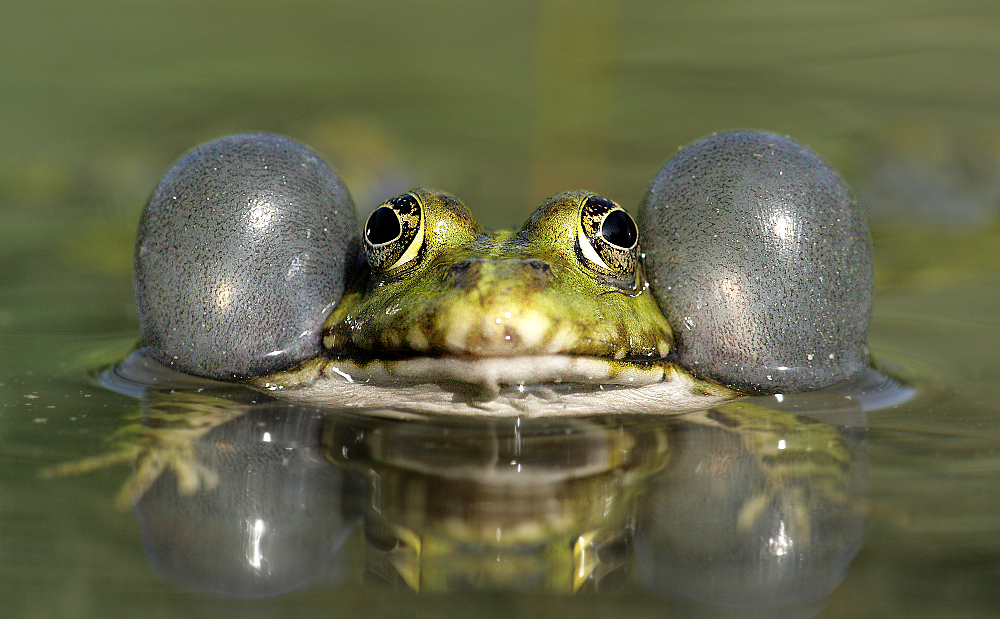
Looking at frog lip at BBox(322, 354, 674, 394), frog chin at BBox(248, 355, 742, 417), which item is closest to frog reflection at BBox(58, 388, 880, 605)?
frog chin at BBox(248, 355, 742, 417)

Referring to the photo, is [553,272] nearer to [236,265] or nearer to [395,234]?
[395,234]

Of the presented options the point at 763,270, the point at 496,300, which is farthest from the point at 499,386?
the point at 763,270

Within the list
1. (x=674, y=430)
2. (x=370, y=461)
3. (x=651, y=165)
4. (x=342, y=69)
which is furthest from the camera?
(x=342, y=69)

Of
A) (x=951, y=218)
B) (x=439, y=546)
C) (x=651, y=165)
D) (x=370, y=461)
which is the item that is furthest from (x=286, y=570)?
(x=651, y=165)

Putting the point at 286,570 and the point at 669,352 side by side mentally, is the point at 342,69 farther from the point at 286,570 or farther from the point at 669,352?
the point at 286,570

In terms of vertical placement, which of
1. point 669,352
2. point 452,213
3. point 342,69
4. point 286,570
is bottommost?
point 286,570

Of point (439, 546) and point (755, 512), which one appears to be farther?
point (755, 512)

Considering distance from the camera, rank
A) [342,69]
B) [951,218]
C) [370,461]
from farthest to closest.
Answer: [342,69] < [951,218] < [370,461]

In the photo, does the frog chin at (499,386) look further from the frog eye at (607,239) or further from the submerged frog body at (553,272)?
the frog eye at (607,239)
